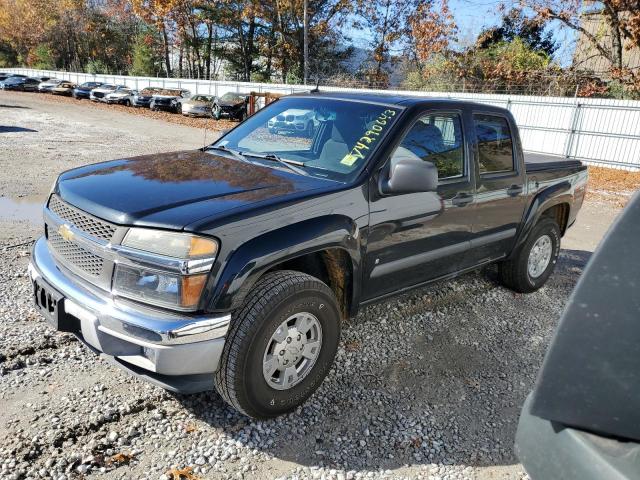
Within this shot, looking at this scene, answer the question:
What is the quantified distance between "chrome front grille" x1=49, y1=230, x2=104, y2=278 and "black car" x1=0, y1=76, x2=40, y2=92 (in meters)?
42.5

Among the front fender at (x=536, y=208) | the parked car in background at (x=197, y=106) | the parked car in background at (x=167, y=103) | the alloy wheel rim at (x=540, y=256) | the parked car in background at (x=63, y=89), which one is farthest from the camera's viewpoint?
the parked car in background at (x=63, y=89)

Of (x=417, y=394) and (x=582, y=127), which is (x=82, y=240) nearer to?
(x=417, y=394)

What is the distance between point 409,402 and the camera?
10.6 ft

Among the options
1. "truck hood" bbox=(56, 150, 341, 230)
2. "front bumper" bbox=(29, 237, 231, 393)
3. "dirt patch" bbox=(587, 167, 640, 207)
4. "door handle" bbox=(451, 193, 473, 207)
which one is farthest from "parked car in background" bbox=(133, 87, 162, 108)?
"front bumper" bbox=(29, 237, 231, 393)

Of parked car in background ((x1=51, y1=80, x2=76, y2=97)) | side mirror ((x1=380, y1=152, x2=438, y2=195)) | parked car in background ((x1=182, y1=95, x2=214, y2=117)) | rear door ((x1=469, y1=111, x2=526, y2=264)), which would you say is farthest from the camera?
parked car in background ((x1=51, y1=80, x2=76, y2=97))

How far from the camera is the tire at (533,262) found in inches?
192

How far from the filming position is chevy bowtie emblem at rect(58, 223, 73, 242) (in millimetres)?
2899

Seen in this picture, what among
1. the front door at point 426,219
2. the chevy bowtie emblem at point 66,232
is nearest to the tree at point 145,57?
the front door at point 426,219

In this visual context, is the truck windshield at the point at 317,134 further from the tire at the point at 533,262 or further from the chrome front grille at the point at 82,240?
the tire at the point at 533,262

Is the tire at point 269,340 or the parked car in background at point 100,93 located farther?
the parked car in background at point 100,93

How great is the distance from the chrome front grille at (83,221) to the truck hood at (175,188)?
41mm

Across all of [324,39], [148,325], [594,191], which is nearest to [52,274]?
[148,325]

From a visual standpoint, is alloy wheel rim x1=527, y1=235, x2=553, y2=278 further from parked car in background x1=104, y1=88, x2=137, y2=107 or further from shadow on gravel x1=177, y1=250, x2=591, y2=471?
parked car in background x1=104, y1=88, x2=137, y2=107

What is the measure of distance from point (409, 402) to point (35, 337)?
2.64 meters
